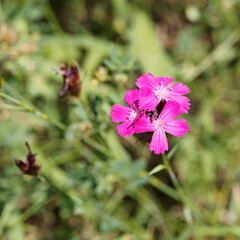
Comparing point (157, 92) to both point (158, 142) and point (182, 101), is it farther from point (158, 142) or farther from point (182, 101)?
point (158, 142)

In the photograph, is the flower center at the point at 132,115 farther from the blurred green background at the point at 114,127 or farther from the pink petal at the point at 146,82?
the blurred green background at the point at 114,127

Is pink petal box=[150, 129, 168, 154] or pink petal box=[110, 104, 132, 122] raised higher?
Result: pink petal box=[110, 104, 132, 122]

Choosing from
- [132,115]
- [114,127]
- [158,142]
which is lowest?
[158,142]

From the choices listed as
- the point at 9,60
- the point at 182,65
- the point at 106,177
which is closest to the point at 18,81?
the point at 9,60

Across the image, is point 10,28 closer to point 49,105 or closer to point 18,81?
point 18,81

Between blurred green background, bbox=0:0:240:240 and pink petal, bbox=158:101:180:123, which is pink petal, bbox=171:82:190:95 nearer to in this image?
pink petal, bbox=158:101:180:123

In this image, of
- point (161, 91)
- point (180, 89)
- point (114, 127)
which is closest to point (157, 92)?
point (161, 91)

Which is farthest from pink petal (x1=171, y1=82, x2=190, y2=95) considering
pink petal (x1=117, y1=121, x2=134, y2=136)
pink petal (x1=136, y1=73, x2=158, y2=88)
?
pink petal (x1=117, y1=121, x2=134, y2=136)
